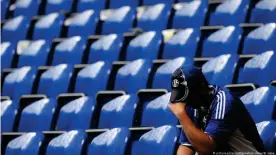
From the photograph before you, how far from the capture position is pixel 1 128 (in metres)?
5.86

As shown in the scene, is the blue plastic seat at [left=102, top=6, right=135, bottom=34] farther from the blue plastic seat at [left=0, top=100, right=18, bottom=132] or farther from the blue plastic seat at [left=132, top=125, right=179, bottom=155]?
the blue plastic seat at [left=132, top=125, right=179, bottom=155]

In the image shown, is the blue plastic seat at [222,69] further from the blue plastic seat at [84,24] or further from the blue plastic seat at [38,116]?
the blue plastic seat at [84,24]

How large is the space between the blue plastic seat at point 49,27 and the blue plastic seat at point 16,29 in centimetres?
10

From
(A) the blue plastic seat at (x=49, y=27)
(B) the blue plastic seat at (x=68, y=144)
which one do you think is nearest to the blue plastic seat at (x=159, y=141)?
(B) the blue plastic seat at (x=68, y=144)

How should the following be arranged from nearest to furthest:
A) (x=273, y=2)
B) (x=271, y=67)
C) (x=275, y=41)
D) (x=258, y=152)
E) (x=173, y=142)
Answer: (x=258, y=152) → (x=173, y=142) → (x=271, y=67) → (x=275, y=41) → (x=273, y=2)

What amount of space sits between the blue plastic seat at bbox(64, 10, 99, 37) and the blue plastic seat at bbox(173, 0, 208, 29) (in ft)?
2.50

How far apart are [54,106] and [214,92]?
2.11 meters

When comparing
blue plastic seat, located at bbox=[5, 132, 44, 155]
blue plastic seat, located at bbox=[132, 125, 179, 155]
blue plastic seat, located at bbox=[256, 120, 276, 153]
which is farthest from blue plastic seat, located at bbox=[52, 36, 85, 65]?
blue plastic seat, located at bbox=[256, 120, 276, 153]

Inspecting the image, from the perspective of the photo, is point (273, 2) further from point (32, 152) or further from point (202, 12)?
point (32, 152)

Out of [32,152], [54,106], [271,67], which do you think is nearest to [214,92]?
[271,67]

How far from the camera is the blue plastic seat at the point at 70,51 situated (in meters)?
6.54

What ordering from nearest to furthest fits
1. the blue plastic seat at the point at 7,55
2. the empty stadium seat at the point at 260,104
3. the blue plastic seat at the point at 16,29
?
the empty stadium seat at the point at 260,104
the blue plastic seat at the point at 7,55
the blue plastic seat at the point at 16,29

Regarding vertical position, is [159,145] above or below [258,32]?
below

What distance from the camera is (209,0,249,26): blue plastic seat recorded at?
6.17 m
